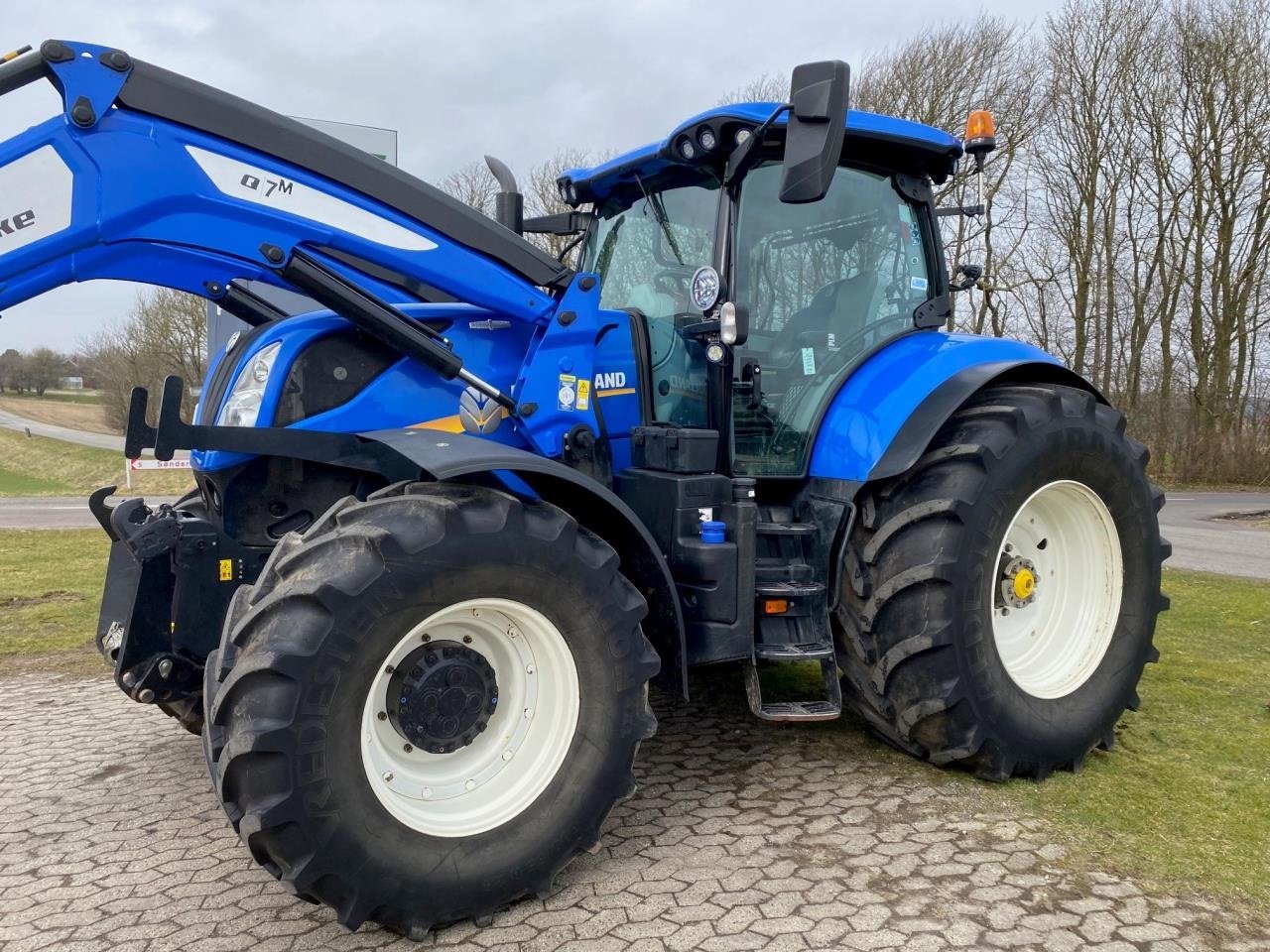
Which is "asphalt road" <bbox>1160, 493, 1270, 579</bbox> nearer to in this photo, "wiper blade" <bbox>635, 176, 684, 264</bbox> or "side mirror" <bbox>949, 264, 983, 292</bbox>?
"side mirror" <bbox>949, 264, 983, 292</bbox>

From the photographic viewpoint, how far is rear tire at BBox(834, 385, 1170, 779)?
11.5 feet

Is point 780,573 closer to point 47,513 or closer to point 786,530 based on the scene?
point 786,530

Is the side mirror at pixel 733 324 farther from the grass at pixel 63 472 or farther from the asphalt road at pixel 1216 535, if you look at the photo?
the grass at pixel 63 472

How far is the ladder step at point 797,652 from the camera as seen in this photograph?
11.5 ft

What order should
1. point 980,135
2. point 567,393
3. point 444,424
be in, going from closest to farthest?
point 444,424
point 567,393
point 980,135

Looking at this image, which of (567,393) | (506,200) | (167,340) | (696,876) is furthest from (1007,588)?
(167,340)

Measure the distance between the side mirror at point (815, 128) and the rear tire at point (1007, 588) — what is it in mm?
1211

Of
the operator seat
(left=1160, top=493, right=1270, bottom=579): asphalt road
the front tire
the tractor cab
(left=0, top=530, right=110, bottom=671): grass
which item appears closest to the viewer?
the front tire

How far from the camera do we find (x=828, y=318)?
158 inches

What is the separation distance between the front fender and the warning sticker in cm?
101

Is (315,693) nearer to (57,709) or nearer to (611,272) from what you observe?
(611,272)

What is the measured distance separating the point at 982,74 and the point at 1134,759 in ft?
65.5

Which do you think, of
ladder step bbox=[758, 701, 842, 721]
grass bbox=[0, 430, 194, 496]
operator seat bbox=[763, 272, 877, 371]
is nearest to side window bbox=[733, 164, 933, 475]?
operator seat bbox=[763, 272, 877, 371]

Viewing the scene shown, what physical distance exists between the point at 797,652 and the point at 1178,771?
1.67 m
